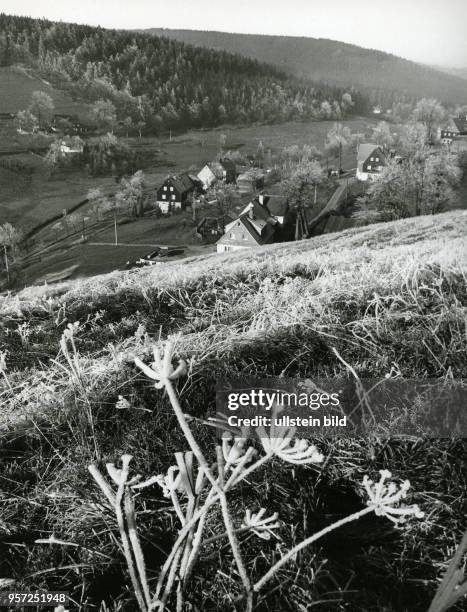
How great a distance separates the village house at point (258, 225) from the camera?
52156mm

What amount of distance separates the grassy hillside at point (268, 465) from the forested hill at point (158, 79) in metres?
129

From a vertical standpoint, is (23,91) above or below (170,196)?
above

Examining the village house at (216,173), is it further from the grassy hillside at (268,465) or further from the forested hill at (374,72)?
the forested hill at (374,72)

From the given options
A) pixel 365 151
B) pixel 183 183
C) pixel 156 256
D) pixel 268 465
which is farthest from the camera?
pixel 365 151

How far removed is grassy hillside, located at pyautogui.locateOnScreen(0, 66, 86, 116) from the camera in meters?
115

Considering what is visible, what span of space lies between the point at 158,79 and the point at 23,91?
126 ft

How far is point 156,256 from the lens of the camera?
53.1 metres

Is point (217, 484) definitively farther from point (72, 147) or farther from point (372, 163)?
point (72, 147)

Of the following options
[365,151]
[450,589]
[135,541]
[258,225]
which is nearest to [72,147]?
[365,151]

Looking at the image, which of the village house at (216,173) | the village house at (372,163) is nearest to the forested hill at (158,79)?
the village house at (216,173)

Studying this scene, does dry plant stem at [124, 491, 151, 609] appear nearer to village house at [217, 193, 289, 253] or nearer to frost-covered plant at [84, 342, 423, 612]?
frost-covered plant at [84, 342, 423, 612]

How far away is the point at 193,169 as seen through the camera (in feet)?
311

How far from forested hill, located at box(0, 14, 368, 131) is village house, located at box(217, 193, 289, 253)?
74965mm

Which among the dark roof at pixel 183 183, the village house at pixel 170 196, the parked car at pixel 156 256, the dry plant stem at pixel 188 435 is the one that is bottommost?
→ the parked car at pixel 156 256
